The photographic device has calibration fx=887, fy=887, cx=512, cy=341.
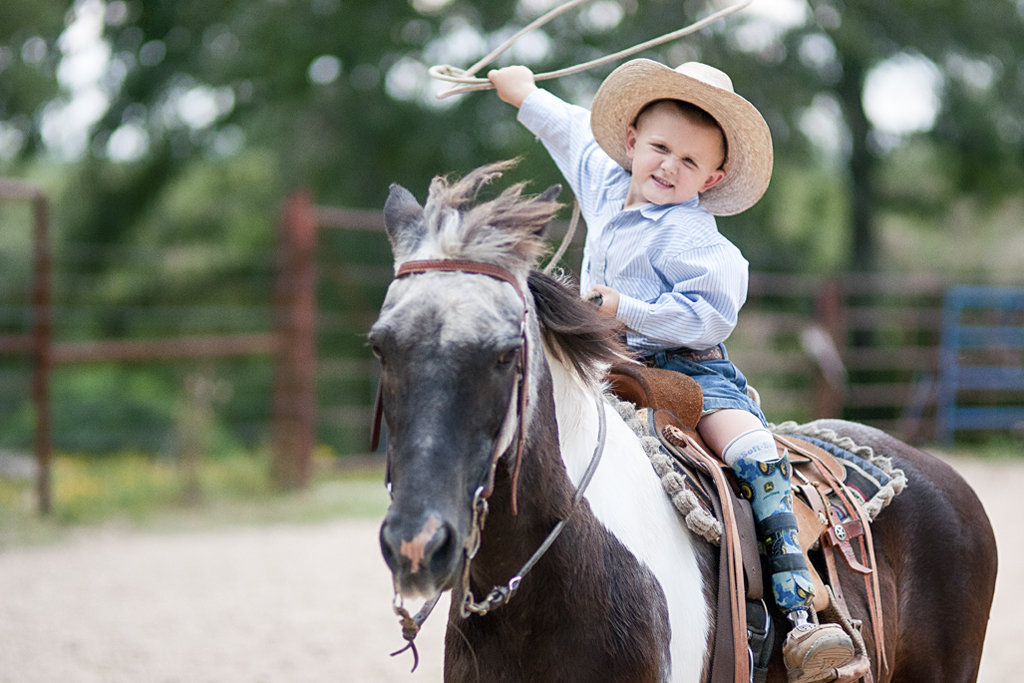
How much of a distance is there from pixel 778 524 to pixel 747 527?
0.08 metres

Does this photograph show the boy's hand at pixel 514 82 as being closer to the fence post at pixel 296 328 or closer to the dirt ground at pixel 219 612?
the dirt ground at pixel 219 612

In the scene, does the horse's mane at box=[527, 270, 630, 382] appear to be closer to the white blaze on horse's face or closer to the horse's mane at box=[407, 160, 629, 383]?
the horse's mane at box=[407, 160, 629, 383]

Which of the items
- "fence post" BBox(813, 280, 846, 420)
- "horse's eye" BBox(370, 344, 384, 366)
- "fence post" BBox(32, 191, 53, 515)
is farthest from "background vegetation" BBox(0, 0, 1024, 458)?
"horse's eye" BBox(370, 344, 384, 366)

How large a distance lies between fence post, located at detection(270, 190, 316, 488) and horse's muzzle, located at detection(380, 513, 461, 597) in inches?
292

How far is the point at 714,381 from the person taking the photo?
7.57 ft

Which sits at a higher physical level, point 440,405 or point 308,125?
point 308,125

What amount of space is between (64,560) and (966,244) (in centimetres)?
1690

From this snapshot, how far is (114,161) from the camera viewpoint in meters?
13.8

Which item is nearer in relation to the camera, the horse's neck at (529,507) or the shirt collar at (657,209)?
the horse's neck at (529,507)

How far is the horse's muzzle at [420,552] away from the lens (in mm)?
1328

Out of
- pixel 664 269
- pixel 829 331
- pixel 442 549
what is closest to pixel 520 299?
pixel 442 549

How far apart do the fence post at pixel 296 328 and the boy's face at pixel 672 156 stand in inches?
266

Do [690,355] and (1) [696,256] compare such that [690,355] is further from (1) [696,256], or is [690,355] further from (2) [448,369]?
(2) [448,369]

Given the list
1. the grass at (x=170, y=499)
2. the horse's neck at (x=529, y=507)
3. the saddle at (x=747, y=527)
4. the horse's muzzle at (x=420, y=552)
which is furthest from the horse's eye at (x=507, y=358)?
the grass at (x=170, y=499)
